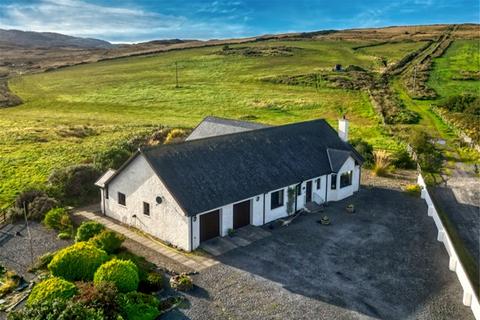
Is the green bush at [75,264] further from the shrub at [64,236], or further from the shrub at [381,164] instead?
the shrub at [381,164]

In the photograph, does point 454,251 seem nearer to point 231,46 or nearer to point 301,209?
point 301,209

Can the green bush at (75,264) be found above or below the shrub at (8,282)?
above

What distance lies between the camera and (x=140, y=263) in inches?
882

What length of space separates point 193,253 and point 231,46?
401 ft

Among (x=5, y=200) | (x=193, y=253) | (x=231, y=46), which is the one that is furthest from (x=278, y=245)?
(x=231, y=46)

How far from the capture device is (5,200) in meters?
33.1

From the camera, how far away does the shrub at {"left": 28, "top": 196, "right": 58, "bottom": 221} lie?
28.5 metres

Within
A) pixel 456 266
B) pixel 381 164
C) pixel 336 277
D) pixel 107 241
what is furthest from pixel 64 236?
pixel 381 164

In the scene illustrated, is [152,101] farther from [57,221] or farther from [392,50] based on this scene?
[392,50]

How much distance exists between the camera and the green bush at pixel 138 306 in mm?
17389

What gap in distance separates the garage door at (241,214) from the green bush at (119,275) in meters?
8.37

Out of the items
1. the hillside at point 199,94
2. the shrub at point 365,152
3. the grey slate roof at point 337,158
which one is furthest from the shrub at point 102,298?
the shrub at point 365,152

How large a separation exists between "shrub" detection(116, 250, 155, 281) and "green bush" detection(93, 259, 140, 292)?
1.32 m

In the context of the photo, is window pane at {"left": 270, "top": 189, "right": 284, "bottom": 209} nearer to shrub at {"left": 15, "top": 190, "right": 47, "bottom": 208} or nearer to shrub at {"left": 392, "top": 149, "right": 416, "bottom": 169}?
shrub at {"left": 15, "top": 190, "right": 47, "bottom": 208}
